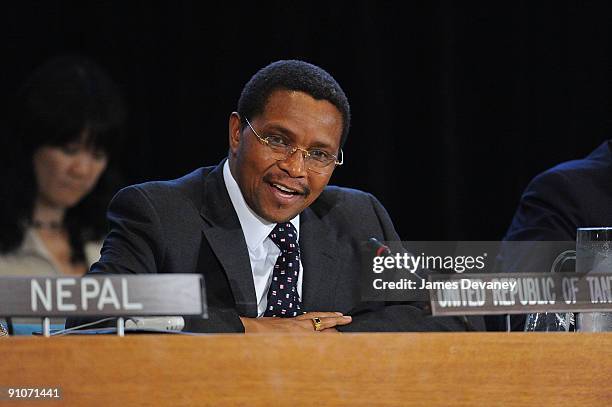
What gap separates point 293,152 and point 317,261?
323mm

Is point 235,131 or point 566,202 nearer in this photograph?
point 235,131

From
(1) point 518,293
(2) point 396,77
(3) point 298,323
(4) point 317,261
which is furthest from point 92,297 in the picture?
(2) point 396,77

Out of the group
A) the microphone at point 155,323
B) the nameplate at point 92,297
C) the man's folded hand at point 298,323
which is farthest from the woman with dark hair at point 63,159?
the nameplate at point 92,297

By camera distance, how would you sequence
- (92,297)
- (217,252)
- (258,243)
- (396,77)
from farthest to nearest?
1. (396,77)
2. (258,243)
3. (217,252)
4. (92,297)

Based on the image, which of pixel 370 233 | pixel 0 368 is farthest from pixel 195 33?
pixel 0 368

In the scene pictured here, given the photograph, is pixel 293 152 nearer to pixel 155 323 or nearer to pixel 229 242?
pixel 229 242

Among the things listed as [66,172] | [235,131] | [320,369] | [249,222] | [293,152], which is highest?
[66,172]

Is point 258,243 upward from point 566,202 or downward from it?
downward

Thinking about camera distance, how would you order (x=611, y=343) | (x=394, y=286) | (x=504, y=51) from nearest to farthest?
(x=611, y=343) → (x=394, y=286) → (x=504, y=51)

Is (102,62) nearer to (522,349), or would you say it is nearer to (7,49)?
(7,49)

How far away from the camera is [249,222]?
7.74 ft

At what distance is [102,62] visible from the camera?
380 cm

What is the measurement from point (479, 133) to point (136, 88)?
58.1 inches

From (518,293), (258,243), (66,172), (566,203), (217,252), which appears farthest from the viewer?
(66,172)
